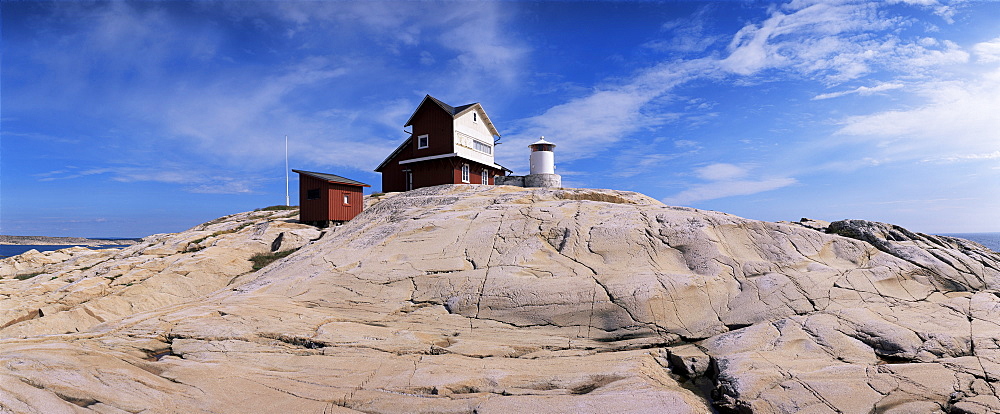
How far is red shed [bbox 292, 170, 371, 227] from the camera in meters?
27.3

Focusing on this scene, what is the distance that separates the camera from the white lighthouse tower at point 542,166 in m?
34.6

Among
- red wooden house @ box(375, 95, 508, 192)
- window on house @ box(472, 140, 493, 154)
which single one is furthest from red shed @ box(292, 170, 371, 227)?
window on house @ box(472, 140, 493, 154)

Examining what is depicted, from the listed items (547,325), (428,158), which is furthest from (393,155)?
(547,325)

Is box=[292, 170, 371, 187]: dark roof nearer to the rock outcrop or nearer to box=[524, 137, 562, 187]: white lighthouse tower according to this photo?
the rock outcrop

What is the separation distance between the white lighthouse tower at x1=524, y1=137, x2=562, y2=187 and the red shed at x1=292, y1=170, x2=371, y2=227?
13.8 metres

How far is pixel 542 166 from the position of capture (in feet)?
115

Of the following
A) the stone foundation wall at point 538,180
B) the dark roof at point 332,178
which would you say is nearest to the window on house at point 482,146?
the stone foundation wall at point 538,180

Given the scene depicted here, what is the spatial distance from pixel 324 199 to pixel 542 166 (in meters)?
16.5

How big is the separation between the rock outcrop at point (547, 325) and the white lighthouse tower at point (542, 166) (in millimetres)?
16589

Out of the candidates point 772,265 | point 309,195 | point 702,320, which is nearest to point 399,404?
point 702,320

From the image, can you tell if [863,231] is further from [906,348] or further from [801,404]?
[801,404]

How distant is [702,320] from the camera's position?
1072 cm

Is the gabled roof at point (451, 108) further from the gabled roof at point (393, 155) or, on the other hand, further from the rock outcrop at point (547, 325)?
the rock outcrop at point (547, 325)

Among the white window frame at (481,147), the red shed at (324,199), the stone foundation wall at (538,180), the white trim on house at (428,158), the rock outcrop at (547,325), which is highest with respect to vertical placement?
the white window frame at (481,147)
